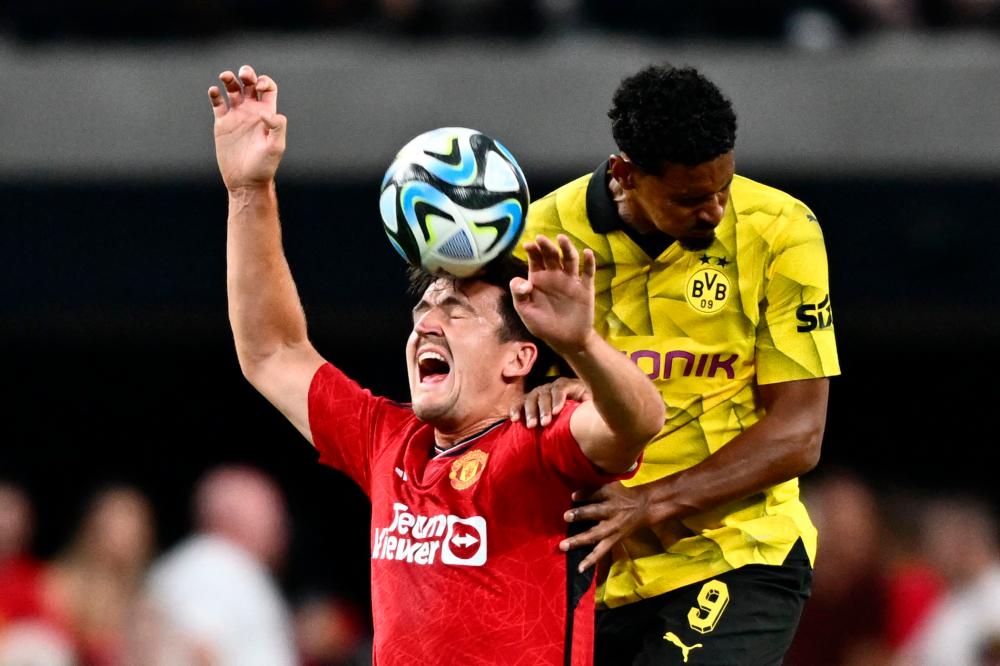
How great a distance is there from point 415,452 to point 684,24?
598 centimetres

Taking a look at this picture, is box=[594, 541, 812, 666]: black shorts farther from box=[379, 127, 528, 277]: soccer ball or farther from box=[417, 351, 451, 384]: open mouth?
box=[379, 127, 528, 277]: soccer ball

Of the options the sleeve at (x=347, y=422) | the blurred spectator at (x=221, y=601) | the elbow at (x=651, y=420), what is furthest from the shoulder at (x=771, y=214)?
the blurred spectator at (x=221, y=601)

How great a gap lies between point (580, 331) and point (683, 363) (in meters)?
0.91

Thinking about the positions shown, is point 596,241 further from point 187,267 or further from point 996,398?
point 996,398

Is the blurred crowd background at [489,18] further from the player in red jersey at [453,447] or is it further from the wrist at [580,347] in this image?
the wrist at [580,347]

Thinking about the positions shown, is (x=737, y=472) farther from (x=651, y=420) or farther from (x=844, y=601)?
(x=844, y=601)

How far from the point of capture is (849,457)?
11.7 meters

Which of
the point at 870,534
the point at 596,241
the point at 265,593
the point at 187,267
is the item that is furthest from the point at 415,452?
the point at 187,267

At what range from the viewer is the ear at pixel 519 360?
4.34m

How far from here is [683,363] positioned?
14.8ft

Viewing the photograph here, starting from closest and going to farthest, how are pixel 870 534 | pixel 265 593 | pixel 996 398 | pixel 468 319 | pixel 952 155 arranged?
pixel 468 319, pixel 265 593, pixel 870 534, pixel 952 155, pixel 996 398

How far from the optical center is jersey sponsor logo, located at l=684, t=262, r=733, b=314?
446 centimetres

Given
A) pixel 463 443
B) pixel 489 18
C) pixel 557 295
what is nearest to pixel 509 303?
pixel 463 443

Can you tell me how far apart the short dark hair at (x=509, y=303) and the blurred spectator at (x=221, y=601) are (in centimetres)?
313
